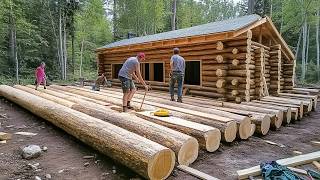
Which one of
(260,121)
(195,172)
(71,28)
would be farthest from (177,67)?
(71,28)

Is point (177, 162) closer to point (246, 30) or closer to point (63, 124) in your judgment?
point (63, 124)

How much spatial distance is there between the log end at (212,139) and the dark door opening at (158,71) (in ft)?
24.4

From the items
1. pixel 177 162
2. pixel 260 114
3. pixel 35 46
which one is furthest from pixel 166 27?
pixel 177 162

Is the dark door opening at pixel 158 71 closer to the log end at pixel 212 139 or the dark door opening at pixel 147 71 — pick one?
the dark door opening at pixel 147 71

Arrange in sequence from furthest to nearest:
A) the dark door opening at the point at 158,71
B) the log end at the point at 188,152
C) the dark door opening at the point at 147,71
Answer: the dark door opening at the point at 147,71, the dark door opening at the point at 158,71, the log end at the point at 188,152

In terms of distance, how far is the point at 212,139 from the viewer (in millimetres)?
5285

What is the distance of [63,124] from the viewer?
6469 mm

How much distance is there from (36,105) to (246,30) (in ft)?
22.7

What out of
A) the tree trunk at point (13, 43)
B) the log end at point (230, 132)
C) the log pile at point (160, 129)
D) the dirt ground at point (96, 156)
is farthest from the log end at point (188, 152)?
the tree trunk at point (13, 43)

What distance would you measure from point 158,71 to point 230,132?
7.50m

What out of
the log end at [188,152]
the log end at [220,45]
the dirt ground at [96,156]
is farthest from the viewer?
the log end at [220,45]

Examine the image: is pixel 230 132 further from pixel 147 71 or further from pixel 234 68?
pixel 147 71

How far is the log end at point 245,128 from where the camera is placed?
607 cm

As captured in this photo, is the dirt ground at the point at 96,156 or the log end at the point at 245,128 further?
the log end at the point at 245,128
